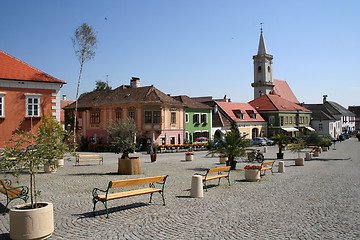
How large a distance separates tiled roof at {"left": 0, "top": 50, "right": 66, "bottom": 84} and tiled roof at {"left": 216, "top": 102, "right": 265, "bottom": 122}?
118ft

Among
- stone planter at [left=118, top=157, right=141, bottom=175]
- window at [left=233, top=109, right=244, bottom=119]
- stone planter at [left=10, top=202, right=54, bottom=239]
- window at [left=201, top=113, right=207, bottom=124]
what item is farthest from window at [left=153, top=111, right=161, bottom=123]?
stone planter at [left=10, top=202, right=54, bottom=239]

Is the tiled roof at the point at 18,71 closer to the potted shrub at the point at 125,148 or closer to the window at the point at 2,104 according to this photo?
the window at the point at 2,104

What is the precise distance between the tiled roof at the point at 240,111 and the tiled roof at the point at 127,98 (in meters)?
14.0

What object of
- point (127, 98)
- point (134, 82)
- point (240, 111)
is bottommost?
point (240, 111)

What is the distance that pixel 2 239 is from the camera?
7.36m

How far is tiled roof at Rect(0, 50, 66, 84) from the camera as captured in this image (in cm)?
2447

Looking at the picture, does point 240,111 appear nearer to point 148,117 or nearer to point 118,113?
Answer: point 148,117

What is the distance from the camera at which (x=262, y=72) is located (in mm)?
86875

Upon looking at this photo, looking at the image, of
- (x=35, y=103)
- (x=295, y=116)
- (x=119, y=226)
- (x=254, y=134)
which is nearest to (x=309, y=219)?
(x=119, y=226)

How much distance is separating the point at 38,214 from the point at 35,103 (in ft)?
65.6

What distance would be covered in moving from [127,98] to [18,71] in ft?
68.2

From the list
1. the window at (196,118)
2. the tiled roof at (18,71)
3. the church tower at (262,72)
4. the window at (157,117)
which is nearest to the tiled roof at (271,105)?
the church tower at (262,72)

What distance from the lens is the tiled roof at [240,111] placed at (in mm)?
57781

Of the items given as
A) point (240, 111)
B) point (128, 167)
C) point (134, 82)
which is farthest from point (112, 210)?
point (240, 111)
